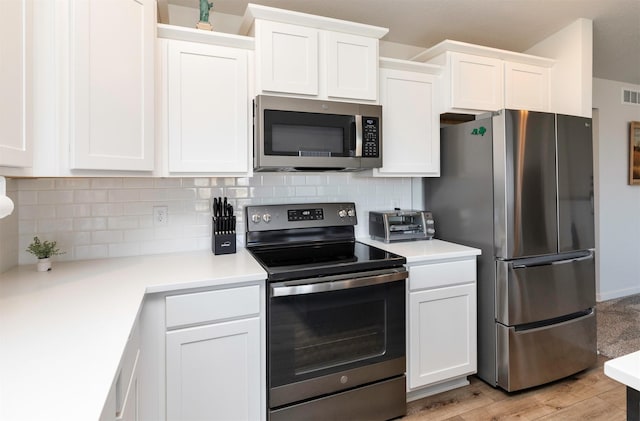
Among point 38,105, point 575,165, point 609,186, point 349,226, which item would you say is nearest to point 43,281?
point 38,105

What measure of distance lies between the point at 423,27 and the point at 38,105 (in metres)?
2.43

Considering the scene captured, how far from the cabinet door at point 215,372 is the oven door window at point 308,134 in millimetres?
940

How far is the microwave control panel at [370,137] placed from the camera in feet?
6.95

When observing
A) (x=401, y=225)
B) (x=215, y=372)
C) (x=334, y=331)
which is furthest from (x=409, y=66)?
(x=215, y=372)

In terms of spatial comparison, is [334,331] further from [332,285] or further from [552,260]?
[552,260]

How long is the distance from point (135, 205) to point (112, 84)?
747 mm

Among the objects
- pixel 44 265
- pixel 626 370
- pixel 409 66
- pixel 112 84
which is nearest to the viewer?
pixel 626 370

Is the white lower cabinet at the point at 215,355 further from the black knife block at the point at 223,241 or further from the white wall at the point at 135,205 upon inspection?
the white wall at the point at 135,205

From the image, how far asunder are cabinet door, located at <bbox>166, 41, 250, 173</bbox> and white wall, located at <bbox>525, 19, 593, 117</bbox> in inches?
94.8

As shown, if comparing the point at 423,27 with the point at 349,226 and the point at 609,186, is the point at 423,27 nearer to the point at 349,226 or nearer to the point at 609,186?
the point at 349,226

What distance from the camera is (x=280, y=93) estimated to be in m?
1.98

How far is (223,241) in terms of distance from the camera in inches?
79.6

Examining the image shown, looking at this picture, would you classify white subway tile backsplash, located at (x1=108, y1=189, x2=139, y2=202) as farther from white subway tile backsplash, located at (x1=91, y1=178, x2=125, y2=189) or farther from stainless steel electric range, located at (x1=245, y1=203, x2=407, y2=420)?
stainless steel electric range, located at (x1=245, y1=203, x2=407, y2=420)

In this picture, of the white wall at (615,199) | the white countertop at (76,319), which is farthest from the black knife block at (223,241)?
the white wall at (615,199)
